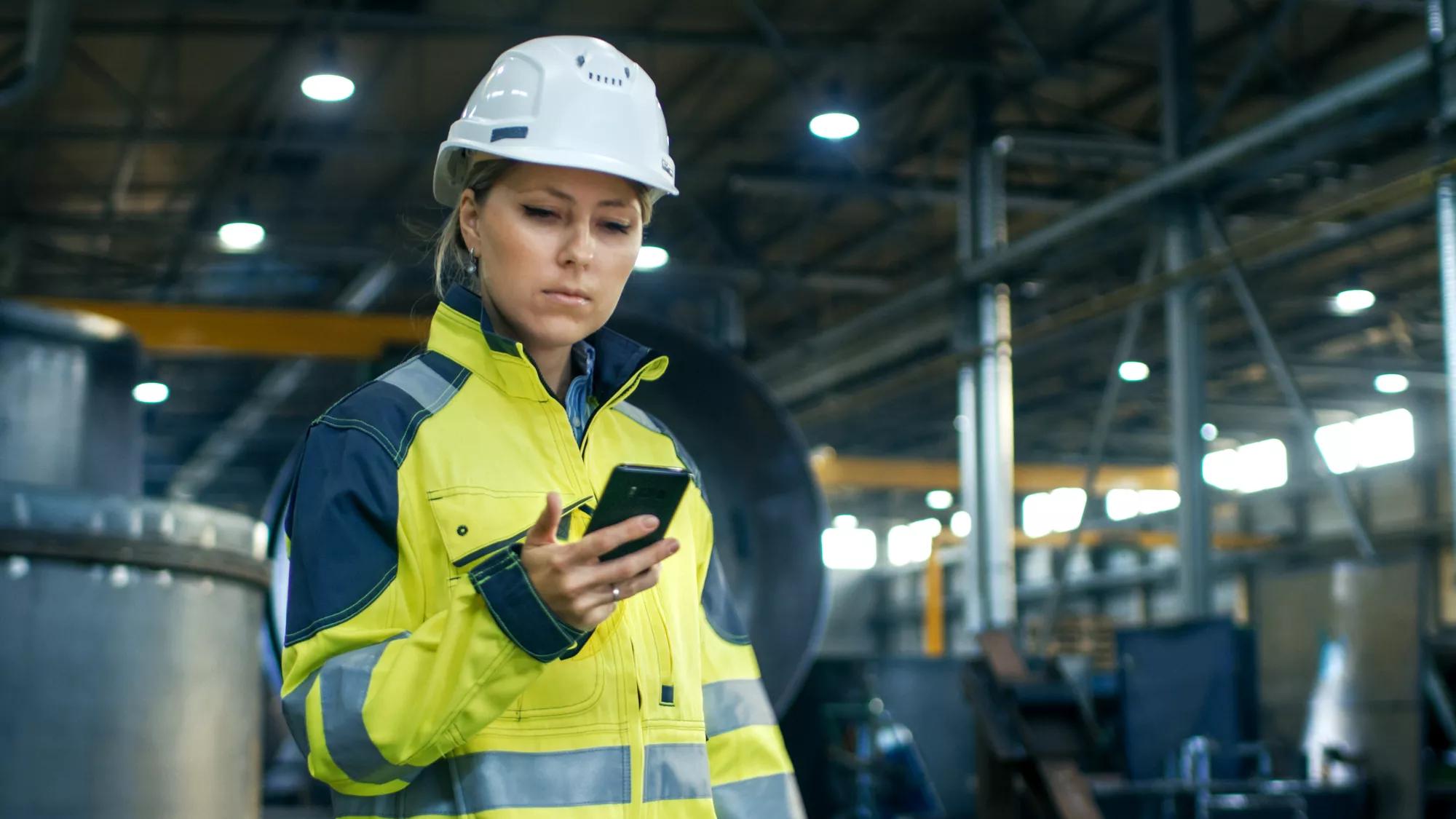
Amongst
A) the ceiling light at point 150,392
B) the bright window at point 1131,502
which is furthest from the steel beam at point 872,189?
the bright window at point 1131,502

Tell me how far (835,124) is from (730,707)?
1034 centimetres

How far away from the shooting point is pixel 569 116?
Result: 5.19ft

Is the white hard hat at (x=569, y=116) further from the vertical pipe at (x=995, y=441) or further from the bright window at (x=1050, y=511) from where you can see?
the bright window at (x=1050, y=511)

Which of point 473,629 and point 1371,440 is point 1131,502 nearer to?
point 1371,440

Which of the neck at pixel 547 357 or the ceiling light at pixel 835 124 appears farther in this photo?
the ceiling light at pixel 835 124

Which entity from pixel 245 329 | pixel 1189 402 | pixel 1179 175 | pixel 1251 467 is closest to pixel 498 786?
pixel 1189 402

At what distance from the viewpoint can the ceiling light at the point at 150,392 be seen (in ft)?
21.4

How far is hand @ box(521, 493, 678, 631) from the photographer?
131 cm

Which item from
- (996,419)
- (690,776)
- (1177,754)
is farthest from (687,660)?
(996,419)

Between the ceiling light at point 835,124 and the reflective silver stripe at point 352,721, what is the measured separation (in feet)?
34.8

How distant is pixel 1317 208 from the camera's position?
15.6 m

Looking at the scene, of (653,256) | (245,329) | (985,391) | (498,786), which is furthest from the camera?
(653,256)

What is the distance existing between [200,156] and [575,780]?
1587cm

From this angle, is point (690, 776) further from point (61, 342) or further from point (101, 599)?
point (61, 342)
